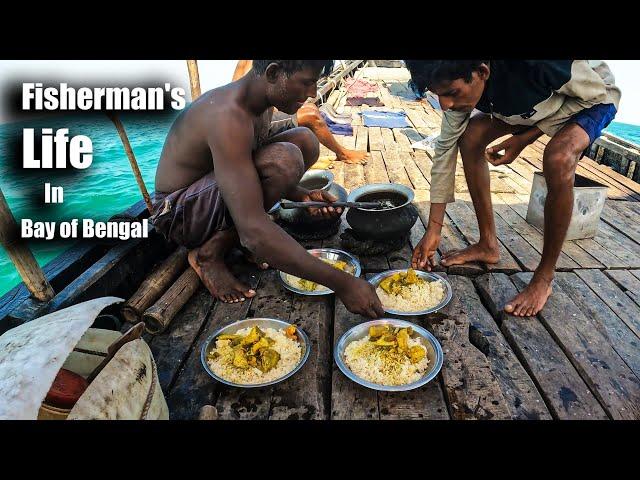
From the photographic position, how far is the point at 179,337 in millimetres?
2361

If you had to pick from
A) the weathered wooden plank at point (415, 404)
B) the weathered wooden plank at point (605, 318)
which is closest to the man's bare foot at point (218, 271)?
the weathered wooden plank at point (415, 404)

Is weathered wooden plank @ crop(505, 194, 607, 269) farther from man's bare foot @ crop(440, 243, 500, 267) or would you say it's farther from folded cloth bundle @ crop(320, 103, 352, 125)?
folded cloth bundle @ crop(320, 103, 352, 125)

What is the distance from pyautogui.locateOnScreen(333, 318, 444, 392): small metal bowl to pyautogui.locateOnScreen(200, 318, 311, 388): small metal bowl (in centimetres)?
18

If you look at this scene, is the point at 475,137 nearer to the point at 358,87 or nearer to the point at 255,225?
the point at 255,225

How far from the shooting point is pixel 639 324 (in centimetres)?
238

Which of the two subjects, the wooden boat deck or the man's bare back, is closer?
the wooden boat deck

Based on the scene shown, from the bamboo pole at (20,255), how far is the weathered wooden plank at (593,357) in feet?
9.33

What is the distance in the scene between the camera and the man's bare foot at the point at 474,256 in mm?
2963

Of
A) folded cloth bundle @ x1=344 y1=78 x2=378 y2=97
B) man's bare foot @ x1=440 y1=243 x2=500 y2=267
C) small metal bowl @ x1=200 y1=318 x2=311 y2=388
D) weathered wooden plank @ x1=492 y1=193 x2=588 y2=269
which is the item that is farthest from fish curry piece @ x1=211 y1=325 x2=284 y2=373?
folded cloth bundle @ x1=344 y1=78 x2=378 y2=97

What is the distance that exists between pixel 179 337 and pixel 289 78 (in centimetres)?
157

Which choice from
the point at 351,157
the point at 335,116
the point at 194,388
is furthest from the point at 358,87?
the point at 194,388

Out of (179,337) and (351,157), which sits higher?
(351,157)

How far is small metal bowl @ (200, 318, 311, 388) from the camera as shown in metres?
1.88

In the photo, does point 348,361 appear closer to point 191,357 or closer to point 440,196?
Answer: point 191,357
